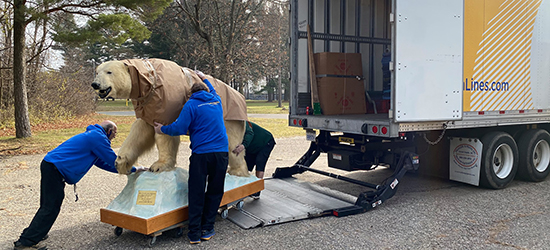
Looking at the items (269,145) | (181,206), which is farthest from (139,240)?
(269,145)

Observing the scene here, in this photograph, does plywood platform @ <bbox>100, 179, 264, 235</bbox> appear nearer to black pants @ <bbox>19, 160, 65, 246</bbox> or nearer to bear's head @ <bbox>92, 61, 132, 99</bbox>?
black pants @ <bbox>19, 160, 65, 246</bbox>

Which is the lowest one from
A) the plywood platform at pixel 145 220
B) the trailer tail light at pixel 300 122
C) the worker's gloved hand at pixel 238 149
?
the plywood platform at pixel 145 220

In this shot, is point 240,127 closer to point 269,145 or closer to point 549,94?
point 269,145

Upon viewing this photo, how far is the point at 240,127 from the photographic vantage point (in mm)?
5168

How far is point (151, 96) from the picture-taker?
4.29 m

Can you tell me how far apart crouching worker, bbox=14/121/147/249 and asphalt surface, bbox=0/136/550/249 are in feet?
1.04

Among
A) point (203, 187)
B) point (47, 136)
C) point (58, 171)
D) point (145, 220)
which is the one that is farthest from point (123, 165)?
point (47, 136)

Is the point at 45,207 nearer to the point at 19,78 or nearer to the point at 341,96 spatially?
the point at 341,96

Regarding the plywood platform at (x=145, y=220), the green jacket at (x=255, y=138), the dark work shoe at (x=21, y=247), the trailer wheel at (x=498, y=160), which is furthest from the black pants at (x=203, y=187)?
the trailer wheel at (x=498, y=160)

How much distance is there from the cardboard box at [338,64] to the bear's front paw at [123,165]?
3.31m

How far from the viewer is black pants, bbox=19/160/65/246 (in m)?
3.73

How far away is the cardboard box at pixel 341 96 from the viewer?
21.7ft

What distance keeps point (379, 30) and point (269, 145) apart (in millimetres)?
3198

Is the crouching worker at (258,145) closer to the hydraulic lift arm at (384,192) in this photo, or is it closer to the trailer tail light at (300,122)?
the trailer tail light at (300,122)
